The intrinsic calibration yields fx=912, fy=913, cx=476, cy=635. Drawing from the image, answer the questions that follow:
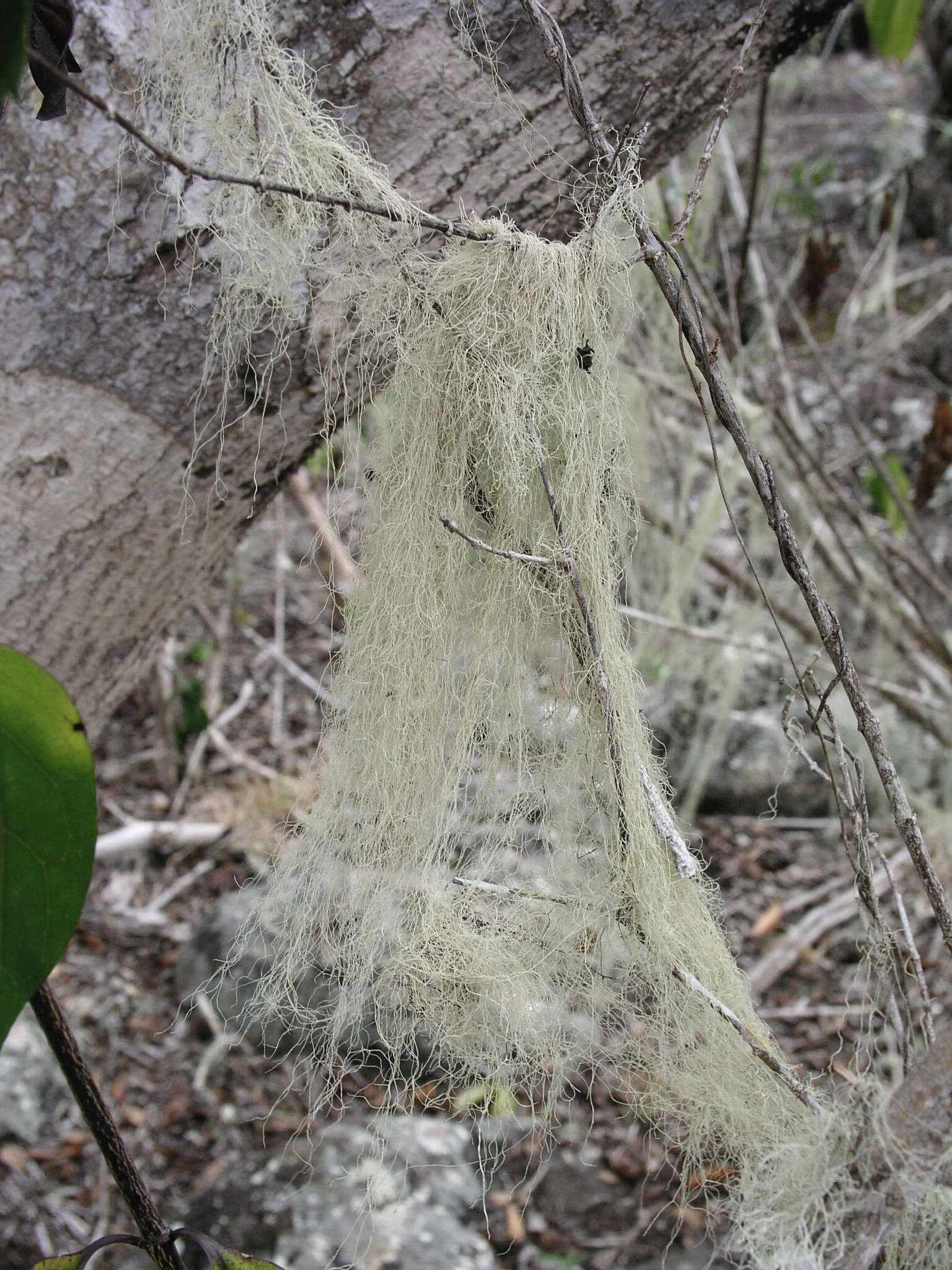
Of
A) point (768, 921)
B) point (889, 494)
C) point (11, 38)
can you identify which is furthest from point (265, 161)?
point (768, 921)

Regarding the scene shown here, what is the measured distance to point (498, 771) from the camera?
572mm

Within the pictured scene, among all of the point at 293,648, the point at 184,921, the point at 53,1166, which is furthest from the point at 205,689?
the point at 53,1166

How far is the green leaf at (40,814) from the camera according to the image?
41 centimetres

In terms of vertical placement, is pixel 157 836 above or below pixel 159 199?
below

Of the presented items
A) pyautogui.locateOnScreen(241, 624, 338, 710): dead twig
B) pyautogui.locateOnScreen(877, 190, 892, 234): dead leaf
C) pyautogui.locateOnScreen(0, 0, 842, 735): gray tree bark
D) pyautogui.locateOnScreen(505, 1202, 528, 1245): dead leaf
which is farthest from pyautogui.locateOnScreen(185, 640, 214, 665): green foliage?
pyautogui.locateOnScreen(877, 190, 892, 234): dead leaf

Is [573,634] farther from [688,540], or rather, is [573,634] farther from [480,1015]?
[688,540]

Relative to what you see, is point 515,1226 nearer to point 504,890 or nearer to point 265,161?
point 504,890

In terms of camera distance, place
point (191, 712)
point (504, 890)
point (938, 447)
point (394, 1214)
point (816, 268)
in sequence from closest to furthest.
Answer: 1. point (504, 890)
2. point (394, 1214)
3. point (938, 447)
4. point (816, 268)
5. point (191, 712)

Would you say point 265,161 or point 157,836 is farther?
point 157,836

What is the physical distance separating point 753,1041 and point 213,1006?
1291 millimetres

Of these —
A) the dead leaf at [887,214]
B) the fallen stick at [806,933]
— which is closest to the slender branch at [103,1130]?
the fallen stick at [806,933]

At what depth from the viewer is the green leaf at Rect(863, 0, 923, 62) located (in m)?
1.45

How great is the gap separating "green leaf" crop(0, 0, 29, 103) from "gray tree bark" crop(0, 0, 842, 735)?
12.3 inches

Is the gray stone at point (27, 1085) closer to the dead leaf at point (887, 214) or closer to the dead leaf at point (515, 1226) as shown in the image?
the dead leaf at point (515, 1226)
